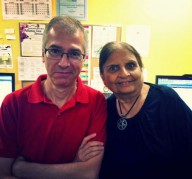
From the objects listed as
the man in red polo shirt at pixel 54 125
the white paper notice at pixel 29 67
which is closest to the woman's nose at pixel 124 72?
the man in red polo shirt at pixel 54 125

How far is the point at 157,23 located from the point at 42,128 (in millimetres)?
1749

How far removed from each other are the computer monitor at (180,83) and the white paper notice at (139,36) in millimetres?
520

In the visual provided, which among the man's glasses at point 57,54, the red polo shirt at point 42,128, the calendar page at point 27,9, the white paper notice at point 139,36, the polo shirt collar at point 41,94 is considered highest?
the calendar page at point 27,9

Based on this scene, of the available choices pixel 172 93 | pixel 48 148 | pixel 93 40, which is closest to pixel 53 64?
pixel 48 148

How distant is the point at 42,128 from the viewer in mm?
1198

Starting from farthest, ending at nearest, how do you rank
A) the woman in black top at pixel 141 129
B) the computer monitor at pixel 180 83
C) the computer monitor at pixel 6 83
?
the computer monitor at pixel 180 83, the computer monitor at pixel 6 83, the woman in black top at pixel 141 129

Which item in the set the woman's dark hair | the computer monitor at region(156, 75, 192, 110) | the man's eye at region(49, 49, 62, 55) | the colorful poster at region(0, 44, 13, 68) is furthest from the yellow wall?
the man's eye at region(49, 49, 62, 55)

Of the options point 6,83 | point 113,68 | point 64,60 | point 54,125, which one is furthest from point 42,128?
point 6,83

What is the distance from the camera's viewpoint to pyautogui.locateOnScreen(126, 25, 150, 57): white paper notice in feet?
7.72

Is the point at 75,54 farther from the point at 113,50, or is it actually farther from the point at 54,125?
the point at 54,125

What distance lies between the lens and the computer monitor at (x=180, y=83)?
199cm

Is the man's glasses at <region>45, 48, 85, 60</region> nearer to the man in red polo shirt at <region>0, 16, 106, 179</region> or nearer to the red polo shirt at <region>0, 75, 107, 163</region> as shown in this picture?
the man in red polo shirt at <region>0, 16, 106, 179</region>

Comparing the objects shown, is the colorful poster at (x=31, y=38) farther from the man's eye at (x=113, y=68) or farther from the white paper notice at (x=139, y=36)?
the man's eye at (x=113, y=68)

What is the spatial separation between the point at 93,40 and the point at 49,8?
0.55 m
